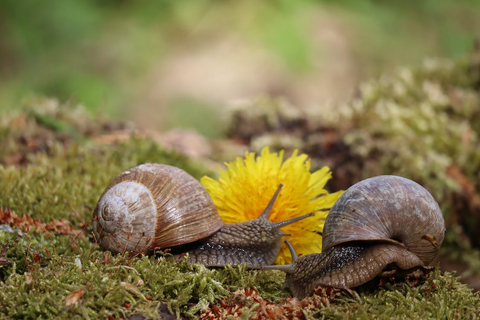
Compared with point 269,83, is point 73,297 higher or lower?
lower

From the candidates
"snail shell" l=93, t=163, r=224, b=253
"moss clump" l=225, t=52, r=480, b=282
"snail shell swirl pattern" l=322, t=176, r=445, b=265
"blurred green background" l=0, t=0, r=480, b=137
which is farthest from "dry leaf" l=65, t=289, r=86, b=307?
"blurred green background" l=0, t=0, r=480, b=137

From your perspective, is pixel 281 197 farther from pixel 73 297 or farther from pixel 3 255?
pixel 3 255

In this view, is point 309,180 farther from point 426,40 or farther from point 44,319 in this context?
point 426,40

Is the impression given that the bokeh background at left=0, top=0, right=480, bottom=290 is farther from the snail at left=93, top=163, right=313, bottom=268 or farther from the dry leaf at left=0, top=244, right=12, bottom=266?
the dry leaf at left=0, top=244, right=12, bottom=266

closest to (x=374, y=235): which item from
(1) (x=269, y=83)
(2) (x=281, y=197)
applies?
(2) (x=281, y=197)

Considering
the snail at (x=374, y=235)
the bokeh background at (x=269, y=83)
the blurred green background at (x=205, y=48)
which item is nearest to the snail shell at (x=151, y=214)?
the snail at (x=374, y=235)

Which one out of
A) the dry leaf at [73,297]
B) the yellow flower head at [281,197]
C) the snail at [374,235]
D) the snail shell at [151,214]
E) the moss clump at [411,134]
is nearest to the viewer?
the dry leaf at [73,297]

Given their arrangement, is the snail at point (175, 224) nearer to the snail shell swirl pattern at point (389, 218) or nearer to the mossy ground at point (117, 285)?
the mossy ground at point (117, 285)
